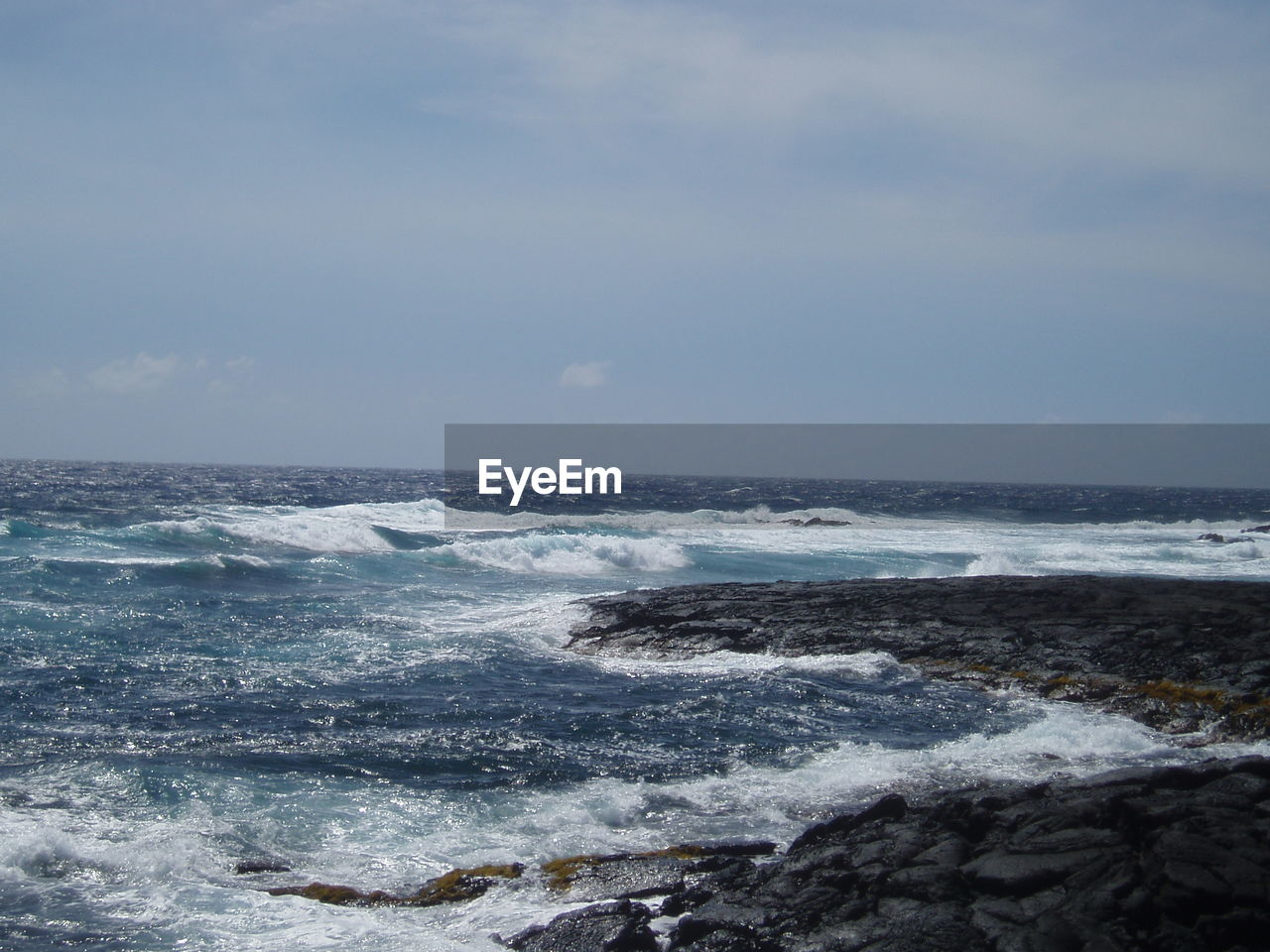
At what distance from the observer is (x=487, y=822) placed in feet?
29.1

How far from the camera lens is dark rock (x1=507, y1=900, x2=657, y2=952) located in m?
6.12

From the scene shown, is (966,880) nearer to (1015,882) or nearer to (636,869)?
(1015,882)

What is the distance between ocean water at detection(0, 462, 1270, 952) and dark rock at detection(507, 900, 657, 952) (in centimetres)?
39

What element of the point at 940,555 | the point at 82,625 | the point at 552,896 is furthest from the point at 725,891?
the point at 940,555

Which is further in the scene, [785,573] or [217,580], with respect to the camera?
[785,573]

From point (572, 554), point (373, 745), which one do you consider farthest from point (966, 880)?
point (572, 554)

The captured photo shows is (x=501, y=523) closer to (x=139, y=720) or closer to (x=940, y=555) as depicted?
(x=940, y=555)

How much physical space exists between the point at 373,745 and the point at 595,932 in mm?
5485

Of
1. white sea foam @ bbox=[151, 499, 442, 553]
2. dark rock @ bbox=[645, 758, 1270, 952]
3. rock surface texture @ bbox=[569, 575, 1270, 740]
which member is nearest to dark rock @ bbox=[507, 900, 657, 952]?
dark rock @ bbox=[645, 758, 1270, 952]

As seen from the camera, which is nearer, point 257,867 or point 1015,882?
point 1015,882

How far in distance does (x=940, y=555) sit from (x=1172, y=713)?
2234 centimetres

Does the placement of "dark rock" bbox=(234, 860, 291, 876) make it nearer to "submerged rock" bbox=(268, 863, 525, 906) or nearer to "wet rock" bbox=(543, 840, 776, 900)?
"submerged rock" bbox=(268, 863, 525, 906)

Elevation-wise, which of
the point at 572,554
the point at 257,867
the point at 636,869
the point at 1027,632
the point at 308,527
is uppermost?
the point at 308,527

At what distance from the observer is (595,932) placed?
629cm
